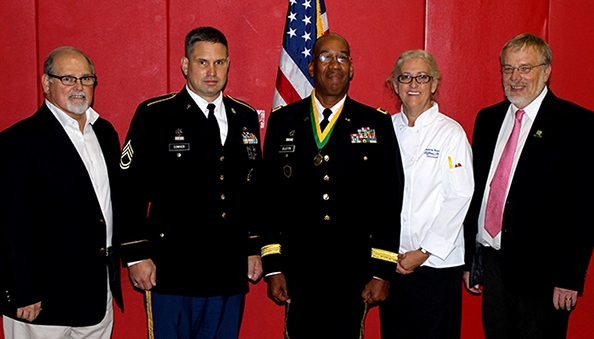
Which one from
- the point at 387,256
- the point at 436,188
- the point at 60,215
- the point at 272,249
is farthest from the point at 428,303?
the point at 60,215

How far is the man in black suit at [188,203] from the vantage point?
7.82ft

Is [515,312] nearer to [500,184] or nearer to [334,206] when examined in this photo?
[500,184]

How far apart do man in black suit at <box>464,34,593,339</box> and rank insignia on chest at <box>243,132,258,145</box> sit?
1.42m

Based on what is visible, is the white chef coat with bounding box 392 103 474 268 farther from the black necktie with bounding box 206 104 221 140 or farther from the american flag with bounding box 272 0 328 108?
the black necktie with bounding box 206 104 221 140

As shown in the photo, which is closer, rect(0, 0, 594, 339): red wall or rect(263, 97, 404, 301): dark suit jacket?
rect(263, 97, 404, 301): dark suit jacket

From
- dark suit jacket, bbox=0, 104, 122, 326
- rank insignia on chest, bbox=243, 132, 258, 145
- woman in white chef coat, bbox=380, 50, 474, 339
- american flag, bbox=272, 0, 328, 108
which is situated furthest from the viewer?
american flag, bbox=272, 0, 328, 108

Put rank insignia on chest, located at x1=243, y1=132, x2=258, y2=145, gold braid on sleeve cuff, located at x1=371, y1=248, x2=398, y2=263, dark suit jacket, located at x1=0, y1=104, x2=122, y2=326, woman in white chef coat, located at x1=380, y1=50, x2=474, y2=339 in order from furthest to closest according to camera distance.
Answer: rank insignia on chest, located at x1=243, y1=132, x2=258, y2=145
woman in white chef coat, located at x1=380, y1=50, x2=474, y2=339
gold braid on sleeve cuff, located at x1=371, y1=248, x2=398, y2=263
dark suit jacket, located at x1=0, y1=104, x2=122, y2=326

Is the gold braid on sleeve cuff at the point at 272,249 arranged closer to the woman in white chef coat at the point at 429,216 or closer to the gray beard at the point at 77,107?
the woman in white chef coat at the point at 429,216

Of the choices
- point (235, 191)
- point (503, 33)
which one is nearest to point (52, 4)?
point (235, 191)

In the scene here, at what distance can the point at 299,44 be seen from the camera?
3.06 m

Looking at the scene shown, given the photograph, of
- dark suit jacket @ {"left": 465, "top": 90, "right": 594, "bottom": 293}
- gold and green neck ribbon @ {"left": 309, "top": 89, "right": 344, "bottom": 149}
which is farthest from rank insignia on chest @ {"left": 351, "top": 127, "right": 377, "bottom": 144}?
dark suit jacket @ {"left": 465, "top": 90, "right": 594, "bottom": 293}

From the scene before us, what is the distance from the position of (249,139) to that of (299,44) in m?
0.90

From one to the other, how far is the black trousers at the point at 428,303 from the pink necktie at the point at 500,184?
13.4 inches

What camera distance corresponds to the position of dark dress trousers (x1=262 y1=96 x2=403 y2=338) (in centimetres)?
236
